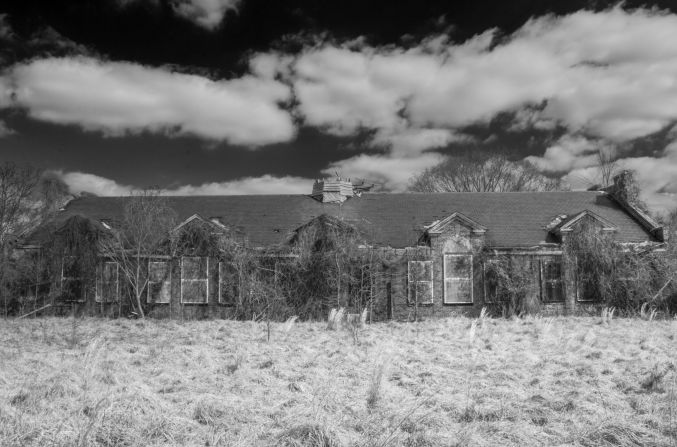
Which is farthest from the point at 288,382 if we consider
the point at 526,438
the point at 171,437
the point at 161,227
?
the point at 161,227

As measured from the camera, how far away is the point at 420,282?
2191 cm

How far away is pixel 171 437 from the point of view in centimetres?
591

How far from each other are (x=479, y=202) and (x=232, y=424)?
21.7 m

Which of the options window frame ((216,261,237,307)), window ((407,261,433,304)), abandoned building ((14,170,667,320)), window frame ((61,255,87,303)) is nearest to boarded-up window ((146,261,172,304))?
abandoned building ((14,170,667,320))

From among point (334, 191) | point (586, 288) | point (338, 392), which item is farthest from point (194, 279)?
point (586, 288)

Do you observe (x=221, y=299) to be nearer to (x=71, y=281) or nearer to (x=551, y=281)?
(x=71, y=281)

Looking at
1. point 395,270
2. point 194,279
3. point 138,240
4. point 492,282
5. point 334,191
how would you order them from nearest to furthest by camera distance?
point 138,240
point 395,270
point 492,282
point 194,279
point 334,191

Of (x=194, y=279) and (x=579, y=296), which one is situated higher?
(x=194, y=279)

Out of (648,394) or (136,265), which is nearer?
(648,394)

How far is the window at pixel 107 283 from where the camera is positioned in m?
22.2

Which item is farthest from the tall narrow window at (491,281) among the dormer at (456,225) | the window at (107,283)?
the window at (107,283)

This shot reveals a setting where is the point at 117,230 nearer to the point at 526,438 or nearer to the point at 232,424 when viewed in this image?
the point at 232,424

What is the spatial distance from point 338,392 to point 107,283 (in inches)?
680

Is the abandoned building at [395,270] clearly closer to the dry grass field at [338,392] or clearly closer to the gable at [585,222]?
the gable at [585,222]
